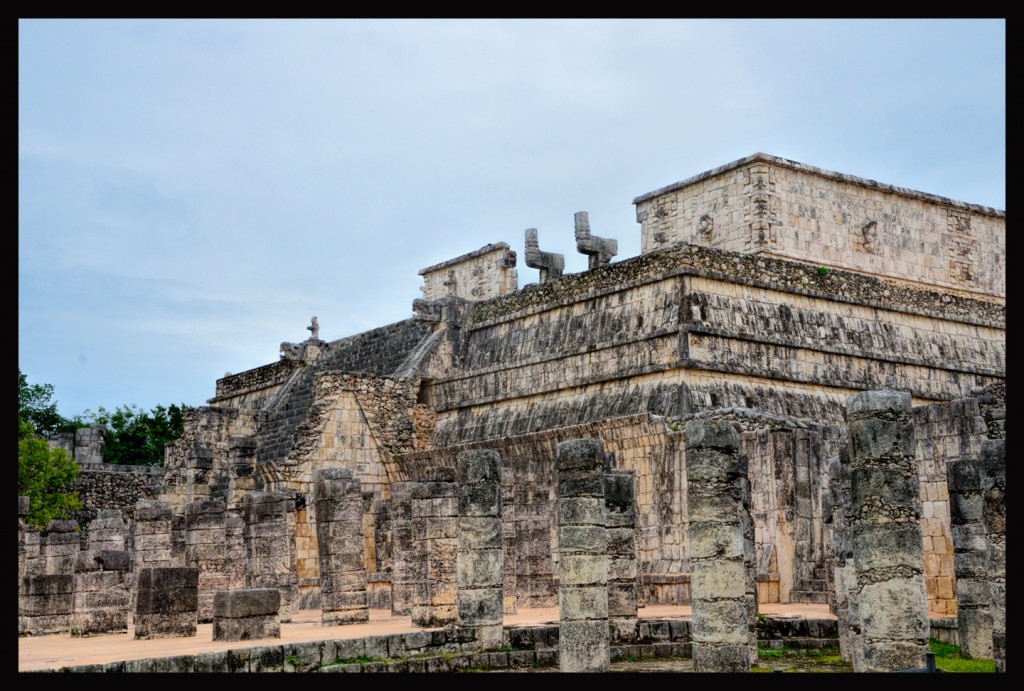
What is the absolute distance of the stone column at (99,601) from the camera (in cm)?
1816

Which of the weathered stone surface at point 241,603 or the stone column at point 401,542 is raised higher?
the stone column at point 401,542

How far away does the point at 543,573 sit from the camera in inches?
765

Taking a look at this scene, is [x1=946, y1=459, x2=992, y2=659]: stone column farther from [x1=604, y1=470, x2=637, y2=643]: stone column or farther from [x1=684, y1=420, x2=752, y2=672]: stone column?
[x1=604, y1=470, x2=637, y2=643]: stone column

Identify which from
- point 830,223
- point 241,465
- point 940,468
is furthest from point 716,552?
point 830,223

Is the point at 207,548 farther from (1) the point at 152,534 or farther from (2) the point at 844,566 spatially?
(2) the point at 844,566

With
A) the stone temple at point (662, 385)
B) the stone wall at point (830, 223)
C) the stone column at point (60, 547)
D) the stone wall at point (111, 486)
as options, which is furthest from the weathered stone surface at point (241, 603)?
the stone wall at point (111, 486)

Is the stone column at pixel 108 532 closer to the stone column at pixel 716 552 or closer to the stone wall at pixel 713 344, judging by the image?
the stone wall at pixel 713 344

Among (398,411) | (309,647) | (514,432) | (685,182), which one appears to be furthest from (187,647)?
(685,182)

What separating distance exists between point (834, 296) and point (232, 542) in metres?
11.4

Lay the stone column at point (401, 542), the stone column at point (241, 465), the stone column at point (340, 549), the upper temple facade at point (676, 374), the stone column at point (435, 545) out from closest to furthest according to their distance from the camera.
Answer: the stone column at point (435, 545) → the stone column at point (340, 549) → the stone column at point (401, 542) → the upper temple facade at point (676, 374) → the stone column at point (241, 465)

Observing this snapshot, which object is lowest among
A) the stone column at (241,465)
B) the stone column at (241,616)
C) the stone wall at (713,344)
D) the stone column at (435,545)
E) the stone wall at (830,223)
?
the stone column at (241,616)

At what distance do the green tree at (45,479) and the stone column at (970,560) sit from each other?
2376cm

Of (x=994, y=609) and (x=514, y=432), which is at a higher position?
(x=514, y=432)

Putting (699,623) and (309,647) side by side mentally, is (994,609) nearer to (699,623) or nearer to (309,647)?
(699,623)
